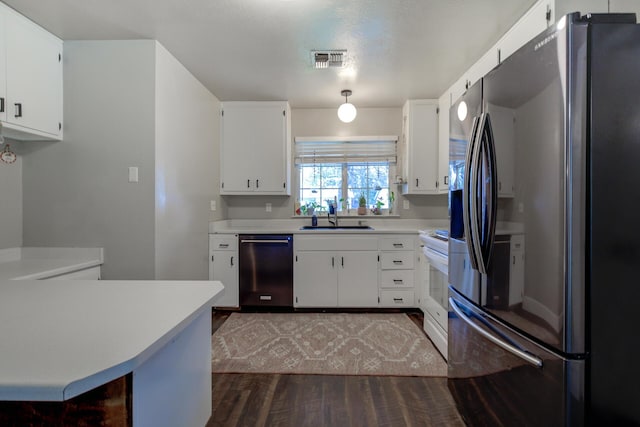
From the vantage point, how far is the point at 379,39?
222cm

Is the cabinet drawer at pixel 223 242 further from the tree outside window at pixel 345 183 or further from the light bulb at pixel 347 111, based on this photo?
the light bulb at pixel 347 111

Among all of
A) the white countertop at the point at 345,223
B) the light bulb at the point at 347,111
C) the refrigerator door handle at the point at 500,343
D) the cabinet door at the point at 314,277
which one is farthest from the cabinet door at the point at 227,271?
the refrigerator door handle at the point at 500,343

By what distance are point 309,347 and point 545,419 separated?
5.76 feet

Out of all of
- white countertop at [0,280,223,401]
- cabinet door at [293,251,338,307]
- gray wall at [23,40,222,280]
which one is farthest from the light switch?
cabinet door at [293,251,338,307]

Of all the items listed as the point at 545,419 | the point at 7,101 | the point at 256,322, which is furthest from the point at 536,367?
the point at 7,101

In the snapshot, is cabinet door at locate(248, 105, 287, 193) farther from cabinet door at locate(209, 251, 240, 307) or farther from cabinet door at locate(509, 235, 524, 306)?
cabinet door at locate(509, 235, 524, 306)

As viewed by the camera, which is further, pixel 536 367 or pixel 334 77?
pixel 334 77

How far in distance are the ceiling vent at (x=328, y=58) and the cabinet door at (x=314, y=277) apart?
1.83m

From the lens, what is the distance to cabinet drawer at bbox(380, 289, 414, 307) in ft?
10.8

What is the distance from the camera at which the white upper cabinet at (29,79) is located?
182cm

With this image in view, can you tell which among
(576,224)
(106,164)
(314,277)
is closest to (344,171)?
(314,277)

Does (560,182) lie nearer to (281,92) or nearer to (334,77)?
(334,77)

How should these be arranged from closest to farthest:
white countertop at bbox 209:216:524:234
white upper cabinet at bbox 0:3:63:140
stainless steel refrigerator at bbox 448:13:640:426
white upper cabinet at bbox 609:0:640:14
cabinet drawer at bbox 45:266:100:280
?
stainless steel refrigerator at bbox 448:13:640:426, white upper cabinet at bbox 609:0:640:14, white upper cabinet at bbox 0:3:63:140, cabinet drawer at bbox 45:266:100:280, white countertop at bbox 209:216:524:234

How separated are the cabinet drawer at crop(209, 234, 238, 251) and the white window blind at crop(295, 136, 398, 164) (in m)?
1.30
